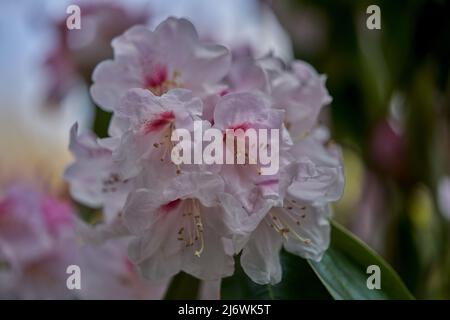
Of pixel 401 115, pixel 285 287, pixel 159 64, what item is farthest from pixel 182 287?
pixel 401 115

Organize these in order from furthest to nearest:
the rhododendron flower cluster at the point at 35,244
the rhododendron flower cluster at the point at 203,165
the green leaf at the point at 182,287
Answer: the rhododendron flower cluster at the point at 35,244, the green leaf at the point at 182,287, the rhododendron flower cluster at the point at 203,165

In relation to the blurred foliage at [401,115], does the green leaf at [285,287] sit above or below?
below

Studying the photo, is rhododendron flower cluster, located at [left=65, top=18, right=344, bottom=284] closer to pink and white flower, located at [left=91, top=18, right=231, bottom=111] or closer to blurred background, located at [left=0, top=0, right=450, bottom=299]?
pink and white flower, located at [left=91, top=18, right=231, bottom=111]

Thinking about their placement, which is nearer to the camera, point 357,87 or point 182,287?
point 182,287

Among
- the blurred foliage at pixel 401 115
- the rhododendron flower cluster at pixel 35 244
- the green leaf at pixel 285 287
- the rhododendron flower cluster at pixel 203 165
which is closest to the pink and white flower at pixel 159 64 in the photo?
the rhododendron flower cluster at pixel 203 165

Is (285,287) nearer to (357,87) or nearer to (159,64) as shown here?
(159,64)

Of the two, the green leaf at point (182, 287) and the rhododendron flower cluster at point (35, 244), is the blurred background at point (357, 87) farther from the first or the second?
the green leaf at point (182, 287)
